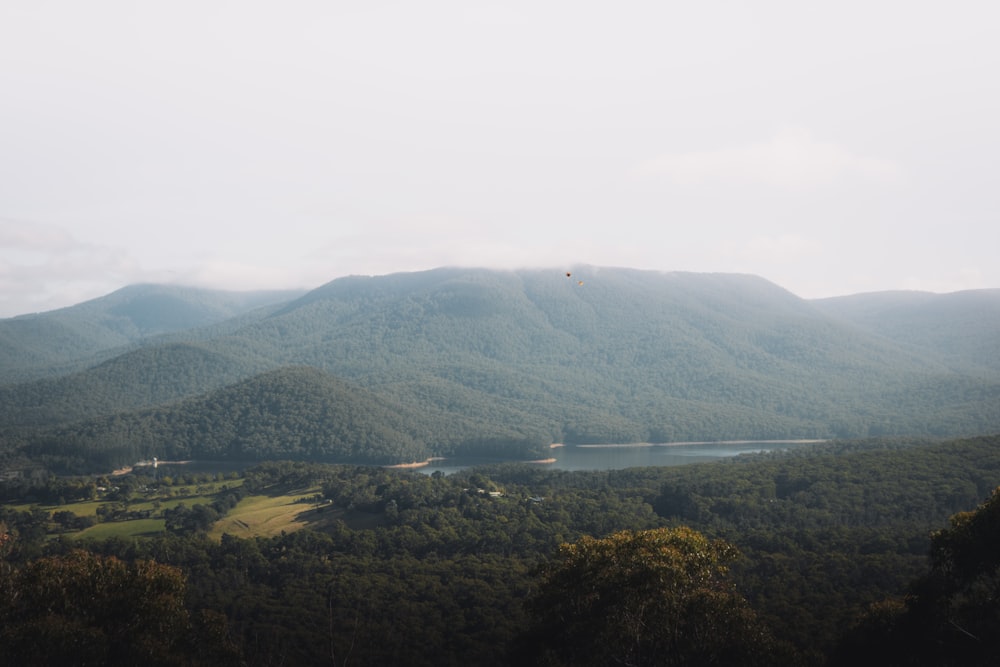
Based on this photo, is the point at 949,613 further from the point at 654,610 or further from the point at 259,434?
the point at 259,434

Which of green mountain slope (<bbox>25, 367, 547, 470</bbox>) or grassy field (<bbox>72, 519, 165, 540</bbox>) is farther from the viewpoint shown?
green mountain slope (<bbox>25, 367, 547, 470</bbox>)

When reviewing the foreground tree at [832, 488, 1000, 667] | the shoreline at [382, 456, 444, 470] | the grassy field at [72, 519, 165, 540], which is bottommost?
the shoreline at [382, 456, 444, 470]

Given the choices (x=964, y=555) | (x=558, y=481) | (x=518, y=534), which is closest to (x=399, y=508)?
(x=518, y=534)

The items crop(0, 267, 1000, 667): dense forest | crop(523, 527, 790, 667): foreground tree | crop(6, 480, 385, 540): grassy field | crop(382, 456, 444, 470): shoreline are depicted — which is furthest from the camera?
crop(382, 456, 444, 470): shoreline

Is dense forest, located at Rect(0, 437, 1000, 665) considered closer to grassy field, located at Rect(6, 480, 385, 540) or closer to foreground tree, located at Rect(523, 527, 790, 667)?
foreground tree, located at Rect(523, 527, 790, 667)

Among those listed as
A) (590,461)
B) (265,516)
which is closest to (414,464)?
(590,461)

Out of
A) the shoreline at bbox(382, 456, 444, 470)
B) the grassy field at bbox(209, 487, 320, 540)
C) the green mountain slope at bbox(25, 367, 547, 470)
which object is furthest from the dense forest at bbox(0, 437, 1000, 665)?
the green mountain slope at bbox(25, 367, 547, 470)

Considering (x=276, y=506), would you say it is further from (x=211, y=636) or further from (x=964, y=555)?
(x=964, y=555)
